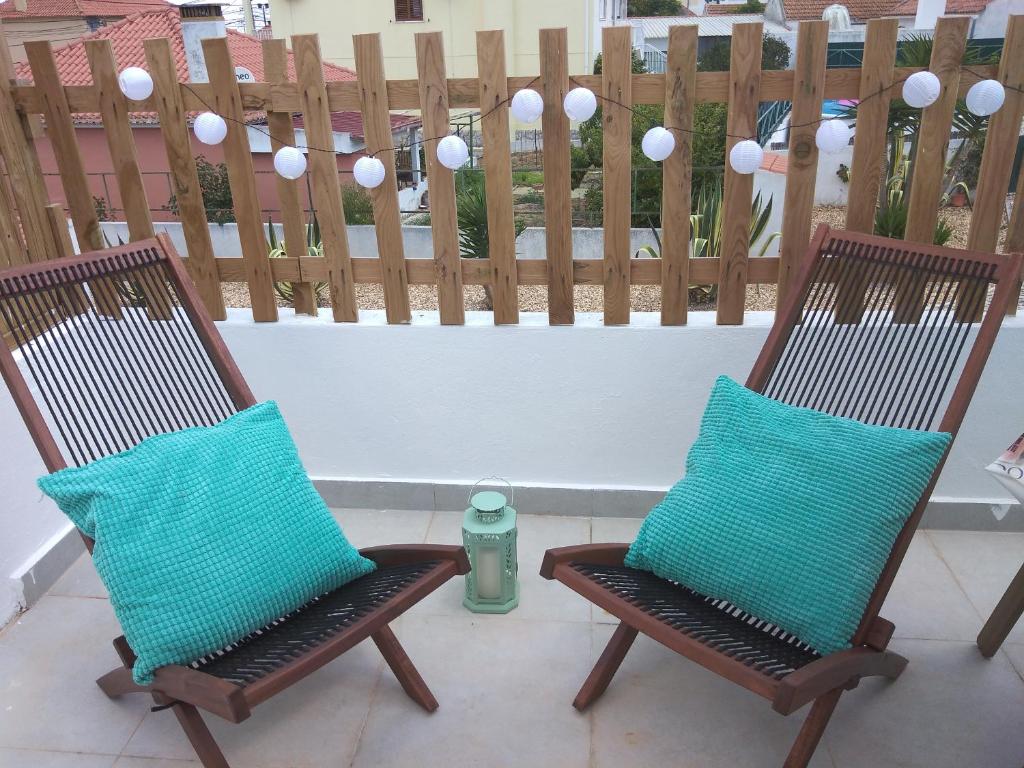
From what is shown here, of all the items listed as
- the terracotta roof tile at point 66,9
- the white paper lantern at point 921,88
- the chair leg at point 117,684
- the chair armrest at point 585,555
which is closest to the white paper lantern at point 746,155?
the white paper lantern at point 921,88

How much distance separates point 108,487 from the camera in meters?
1.62

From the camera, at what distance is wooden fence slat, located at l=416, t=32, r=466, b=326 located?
226cm

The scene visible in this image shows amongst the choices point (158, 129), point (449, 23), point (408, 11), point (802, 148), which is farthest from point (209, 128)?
point (408, 11)

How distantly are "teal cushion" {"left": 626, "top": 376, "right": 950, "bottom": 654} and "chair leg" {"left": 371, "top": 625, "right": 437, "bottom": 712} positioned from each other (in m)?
0.61

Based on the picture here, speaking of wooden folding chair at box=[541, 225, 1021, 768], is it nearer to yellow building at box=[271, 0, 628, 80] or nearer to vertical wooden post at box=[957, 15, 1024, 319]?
vertical wooden post at box=[957, 15, 1024, 319]

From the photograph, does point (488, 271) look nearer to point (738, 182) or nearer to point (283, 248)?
point (738, 182)

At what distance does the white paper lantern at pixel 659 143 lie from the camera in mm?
2184

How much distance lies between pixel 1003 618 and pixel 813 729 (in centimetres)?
78

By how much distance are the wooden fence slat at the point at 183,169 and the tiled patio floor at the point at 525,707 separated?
107 centimetres

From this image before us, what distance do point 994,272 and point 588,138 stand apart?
925 centimetres

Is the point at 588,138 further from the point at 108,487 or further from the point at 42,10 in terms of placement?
the point at 42,10

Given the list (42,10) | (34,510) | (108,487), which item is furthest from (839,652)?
(42,10)

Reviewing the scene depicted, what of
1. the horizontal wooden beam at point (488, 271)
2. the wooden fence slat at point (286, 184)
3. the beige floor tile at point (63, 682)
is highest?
the wooden fence slat at point (286, 184)

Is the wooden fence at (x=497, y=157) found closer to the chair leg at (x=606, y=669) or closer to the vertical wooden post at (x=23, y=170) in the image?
the vertical wooden post at (x=23, y=170)
